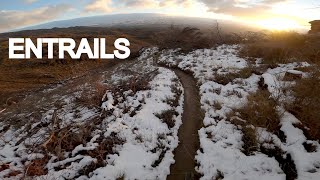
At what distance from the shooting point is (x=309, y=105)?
8.34m

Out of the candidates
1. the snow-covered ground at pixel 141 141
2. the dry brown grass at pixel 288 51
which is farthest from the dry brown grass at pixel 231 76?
the dry brown grass at pixel 288 51

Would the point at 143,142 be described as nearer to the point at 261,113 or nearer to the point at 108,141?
the point at 108,141

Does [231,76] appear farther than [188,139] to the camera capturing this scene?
Yes

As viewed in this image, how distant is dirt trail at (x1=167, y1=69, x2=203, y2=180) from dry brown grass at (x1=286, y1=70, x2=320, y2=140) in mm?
3042

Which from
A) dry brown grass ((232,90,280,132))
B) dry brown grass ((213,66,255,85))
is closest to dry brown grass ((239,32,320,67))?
dry brown grass ((213,66,255,85))

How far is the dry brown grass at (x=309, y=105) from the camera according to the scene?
7668mm

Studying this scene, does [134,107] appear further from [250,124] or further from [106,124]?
[250,124]

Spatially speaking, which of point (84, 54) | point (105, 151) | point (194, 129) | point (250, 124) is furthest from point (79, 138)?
point (84, 54)

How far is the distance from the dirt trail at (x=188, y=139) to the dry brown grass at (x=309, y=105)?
3042 millimetres

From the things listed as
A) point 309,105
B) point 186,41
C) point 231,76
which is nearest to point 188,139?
point 309,105

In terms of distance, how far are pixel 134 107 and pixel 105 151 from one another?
361 cm

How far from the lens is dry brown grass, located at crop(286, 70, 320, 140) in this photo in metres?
7.67

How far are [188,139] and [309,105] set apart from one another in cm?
366

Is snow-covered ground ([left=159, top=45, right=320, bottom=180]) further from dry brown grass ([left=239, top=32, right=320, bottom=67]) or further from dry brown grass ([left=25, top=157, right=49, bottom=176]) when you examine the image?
dry brown grass ([left=239, top=32, right=320, bottom=67])
